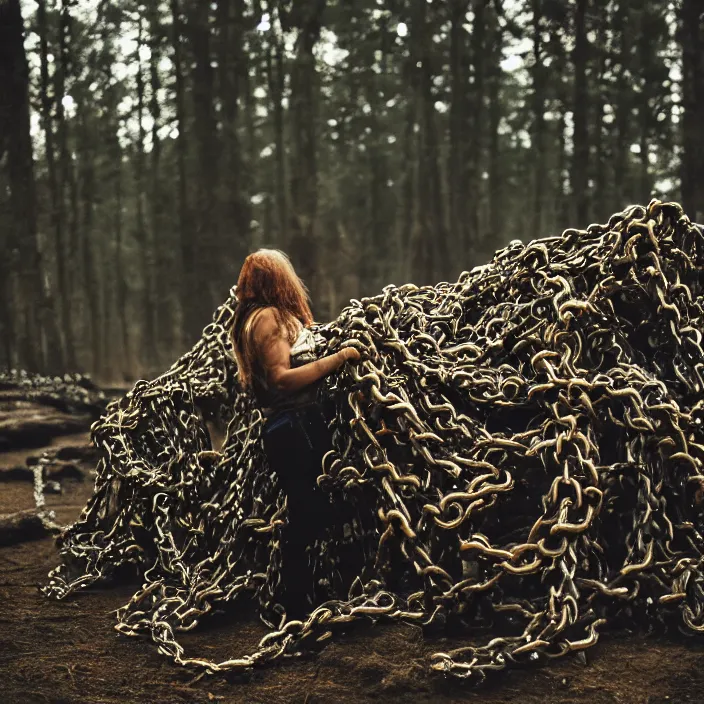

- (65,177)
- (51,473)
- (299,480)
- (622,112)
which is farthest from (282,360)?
(65,177)

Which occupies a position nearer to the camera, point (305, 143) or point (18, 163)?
point (18, 163)

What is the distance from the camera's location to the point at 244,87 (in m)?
14.5

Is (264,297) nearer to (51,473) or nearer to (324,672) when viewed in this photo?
(324,672)

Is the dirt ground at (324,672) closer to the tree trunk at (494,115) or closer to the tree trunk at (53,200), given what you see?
the tree trunk at (53,200)

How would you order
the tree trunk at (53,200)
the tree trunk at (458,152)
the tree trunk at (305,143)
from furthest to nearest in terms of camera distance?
1. the tree trunk at (458,152)
2. the tree trunk at (305,143)
3. the tree trunk at (53,200)

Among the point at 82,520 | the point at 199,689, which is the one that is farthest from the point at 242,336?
the point at 82,520

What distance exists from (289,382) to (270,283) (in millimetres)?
417

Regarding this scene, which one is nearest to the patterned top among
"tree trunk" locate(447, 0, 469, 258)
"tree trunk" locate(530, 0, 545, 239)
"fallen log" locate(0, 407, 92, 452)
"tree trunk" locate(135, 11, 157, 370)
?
"fallen log" locate(0, 407, 92, 452)

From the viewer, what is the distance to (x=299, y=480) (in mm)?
3166

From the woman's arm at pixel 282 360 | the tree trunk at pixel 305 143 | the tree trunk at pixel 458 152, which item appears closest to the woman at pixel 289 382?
the woman's arm at pixel 282 360

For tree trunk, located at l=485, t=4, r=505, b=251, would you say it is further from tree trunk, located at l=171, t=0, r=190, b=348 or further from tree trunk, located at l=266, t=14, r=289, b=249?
tree trunk, located at l=171, t=0, r=190, b=348

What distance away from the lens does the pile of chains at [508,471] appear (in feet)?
8.85

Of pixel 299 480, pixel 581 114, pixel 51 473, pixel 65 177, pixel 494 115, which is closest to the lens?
pixel 299 480

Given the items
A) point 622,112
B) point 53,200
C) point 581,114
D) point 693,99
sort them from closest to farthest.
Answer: point 693,99
point 581,114
point 622,112
point 53,200
